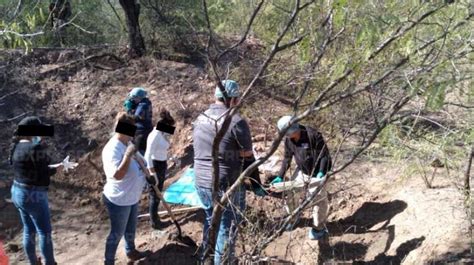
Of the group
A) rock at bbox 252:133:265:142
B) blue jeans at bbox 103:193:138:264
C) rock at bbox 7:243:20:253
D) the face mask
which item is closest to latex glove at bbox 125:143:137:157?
blue jeans at bbox 103:193:138:264

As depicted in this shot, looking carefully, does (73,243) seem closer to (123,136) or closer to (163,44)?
(123,136)

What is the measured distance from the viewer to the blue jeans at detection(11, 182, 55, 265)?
4.75m

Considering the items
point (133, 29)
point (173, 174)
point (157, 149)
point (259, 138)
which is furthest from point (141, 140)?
point (133, 29)

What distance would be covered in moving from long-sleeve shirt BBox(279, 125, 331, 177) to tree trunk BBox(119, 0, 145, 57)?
16.5 ft

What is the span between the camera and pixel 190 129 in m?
8.34

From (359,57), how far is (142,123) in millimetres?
3292

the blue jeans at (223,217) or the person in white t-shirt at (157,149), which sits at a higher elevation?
the person in white t-shirt at (157,149)

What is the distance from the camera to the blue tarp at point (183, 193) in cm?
641

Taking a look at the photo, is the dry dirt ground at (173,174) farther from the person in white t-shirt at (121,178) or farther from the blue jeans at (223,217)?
the person in white t-shirt at (121,178)

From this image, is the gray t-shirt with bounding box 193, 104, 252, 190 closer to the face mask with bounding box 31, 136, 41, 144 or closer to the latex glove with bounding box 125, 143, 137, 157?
the latex glove with bounding box 125, 143, 137, 157

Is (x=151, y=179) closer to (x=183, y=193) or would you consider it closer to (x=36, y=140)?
(x=36, y=140)

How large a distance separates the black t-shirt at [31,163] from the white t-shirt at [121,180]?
0.49m

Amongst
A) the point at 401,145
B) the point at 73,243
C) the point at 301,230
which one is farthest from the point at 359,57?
the point at 73,243

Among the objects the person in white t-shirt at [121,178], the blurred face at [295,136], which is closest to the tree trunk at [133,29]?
the blurred face at [295,136]
